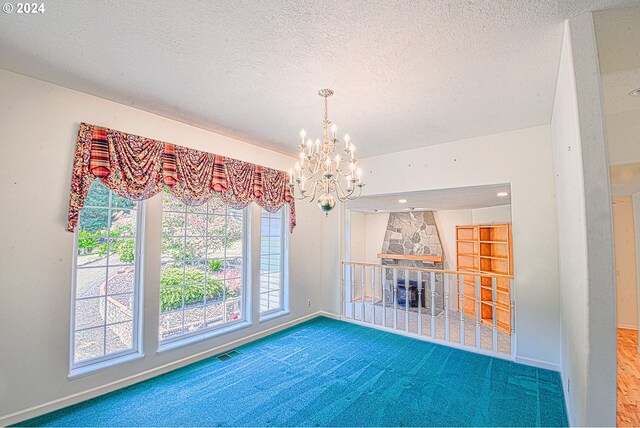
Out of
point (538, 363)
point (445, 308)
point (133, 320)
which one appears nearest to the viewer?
point (133, 320)

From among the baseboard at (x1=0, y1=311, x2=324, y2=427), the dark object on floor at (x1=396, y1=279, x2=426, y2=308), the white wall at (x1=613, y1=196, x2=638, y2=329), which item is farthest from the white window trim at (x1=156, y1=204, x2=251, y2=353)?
the white wall at (x1=613, y1=196, x2=638, y2=329)

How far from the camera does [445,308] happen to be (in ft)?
12.5

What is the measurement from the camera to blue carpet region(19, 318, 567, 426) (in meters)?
2.31

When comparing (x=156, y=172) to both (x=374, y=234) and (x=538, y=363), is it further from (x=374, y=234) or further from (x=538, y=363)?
(x=374, y=234)

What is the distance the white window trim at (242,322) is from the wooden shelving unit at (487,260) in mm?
3692

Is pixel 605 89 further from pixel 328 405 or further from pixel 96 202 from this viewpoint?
pixel 96 202

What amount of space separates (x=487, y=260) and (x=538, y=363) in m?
3.11

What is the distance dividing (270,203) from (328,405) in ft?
8.80

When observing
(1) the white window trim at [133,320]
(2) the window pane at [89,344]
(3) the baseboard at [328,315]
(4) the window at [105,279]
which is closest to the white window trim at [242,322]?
(1) the white window trim at [133,320]

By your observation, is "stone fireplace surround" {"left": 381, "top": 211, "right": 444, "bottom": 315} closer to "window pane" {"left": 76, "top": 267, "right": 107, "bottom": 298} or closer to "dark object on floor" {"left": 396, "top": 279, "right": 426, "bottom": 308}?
"dark object on floor" {"left": 396, "top": 279, "right": 426, "bottom": 308}

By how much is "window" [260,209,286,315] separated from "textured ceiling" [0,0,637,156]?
183cm

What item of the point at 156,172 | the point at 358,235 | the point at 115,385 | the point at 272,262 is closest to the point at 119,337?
the point at 115,385

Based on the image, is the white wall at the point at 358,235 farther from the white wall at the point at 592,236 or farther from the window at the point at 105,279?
the white wall at the point at 592,236

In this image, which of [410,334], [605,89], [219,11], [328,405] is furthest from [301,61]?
[410,334]
